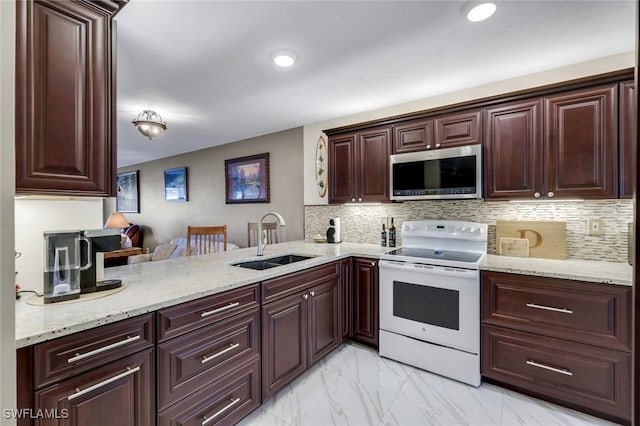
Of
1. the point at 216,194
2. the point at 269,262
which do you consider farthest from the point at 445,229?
the point at 216,194

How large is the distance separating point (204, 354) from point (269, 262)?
1071mm

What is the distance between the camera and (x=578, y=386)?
1747mm

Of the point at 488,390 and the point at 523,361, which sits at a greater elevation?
the point at 523,361

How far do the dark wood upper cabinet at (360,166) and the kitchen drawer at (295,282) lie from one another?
88 cm

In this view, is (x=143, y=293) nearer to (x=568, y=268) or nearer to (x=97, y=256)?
(x=97, y=256)

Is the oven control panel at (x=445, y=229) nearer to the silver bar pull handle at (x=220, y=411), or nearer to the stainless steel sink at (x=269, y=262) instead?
the stainless steel sink at (x=269, y=262)

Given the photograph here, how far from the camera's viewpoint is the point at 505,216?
243cm

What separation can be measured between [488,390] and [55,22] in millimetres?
3213

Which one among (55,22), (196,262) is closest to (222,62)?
(55,22)

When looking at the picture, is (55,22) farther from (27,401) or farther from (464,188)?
(464,188)

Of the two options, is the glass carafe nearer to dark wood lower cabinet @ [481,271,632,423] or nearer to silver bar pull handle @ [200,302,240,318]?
silver bar pull handle @ [200,302,240,318]

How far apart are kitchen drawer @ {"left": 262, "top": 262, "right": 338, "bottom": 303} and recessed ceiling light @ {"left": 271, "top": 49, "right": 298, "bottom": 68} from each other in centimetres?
159

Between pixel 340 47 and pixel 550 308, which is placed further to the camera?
pixel 340 47

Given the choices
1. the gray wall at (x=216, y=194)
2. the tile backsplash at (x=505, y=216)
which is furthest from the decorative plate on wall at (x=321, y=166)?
the gray wall at (x=216, y=194)
